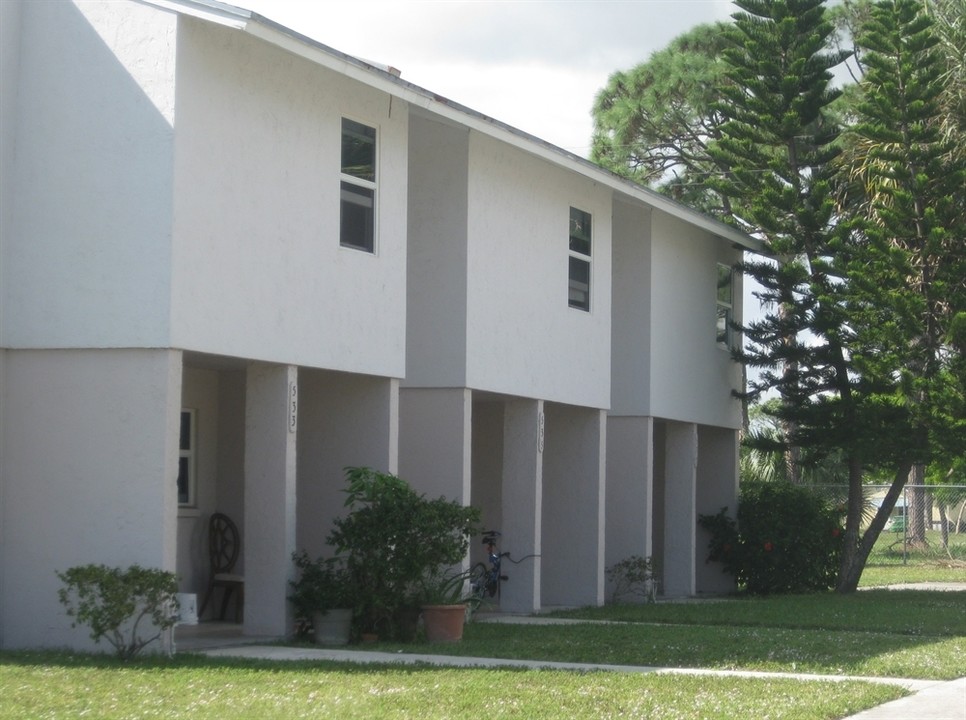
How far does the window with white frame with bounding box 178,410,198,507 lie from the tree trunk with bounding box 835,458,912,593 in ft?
38.9

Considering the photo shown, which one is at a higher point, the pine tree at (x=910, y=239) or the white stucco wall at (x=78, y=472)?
the pine tree at (x=910, y=239)

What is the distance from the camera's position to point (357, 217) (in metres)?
15.7

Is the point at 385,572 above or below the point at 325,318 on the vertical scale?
below

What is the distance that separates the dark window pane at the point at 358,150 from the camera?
1564 centimetres

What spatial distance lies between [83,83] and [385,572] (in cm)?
529

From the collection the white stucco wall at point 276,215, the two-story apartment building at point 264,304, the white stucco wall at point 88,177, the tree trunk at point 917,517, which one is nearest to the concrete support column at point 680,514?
the two-story apartment building at point 264,304

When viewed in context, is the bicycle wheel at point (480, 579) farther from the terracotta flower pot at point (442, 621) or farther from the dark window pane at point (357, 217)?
the dark window pane at point (357, 217)

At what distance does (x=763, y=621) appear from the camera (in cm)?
1797

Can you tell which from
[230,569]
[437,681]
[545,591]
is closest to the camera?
[437,681]

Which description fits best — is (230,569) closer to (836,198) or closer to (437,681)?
(437,681)

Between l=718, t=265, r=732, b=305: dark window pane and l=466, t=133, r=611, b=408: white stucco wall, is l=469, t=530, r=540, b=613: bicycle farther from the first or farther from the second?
l=718, t=265, r=732, b=305: dark window pane

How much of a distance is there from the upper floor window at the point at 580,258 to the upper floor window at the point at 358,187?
4.90m

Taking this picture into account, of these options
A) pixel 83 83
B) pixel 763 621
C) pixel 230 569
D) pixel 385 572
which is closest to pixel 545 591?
pixel 763 621

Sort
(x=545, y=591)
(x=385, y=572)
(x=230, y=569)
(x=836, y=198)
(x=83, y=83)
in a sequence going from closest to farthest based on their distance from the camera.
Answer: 1. (x=83, y=83)
2. (x=385, y=572)
3. (x=230, y=569)
4. (x=545, y=591)
5. (x=836, y=198)
